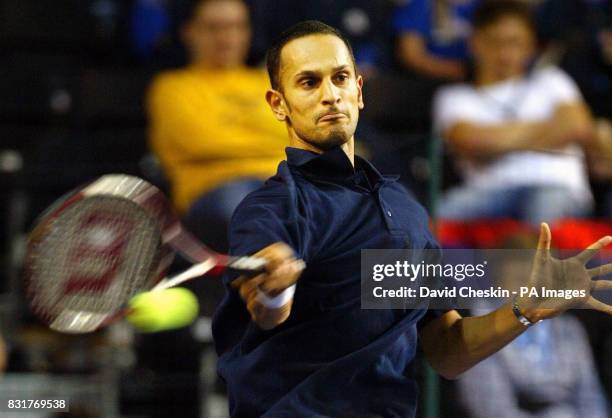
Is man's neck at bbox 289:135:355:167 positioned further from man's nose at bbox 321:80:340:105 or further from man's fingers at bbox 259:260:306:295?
man's fingers at bbox 259:260:306:295

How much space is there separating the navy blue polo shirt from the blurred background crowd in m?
1.38

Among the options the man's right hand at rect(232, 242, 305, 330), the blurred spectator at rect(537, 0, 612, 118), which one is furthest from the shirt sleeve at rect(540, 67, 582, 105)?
the man's right hand at rect(232, 242, 305, 330)

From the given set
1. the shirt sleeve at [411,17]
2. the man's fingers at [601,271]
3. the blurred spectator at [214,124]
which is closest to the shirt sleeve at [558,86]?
the shirt sleeve at [411,17]

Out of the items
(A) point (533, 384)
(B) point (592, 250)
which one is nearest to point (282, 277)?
(B) point (592, 250)

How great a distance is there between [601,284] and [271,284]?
2.38 feet

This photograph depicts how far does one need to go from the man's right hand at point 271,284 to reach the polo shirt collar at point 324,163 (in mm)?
248

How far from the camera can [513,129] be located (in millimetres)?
4270

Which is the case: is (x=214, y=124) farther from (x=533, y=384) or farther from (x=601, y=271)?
(x=601, y=271)

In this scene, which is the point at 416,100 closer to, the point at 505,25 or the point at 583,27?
the point at 505,25

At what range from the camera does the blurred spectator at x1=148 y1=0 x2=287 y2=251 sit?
370 centimetres

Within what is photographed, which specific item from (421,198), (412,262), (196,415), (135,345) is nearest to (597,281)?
(412,262)

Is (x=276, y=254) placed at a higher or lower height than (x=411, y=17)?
lower

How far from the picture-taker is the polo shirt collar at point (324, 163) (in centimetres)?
203

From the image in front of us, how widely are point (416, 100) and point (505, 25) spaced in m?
0.48
